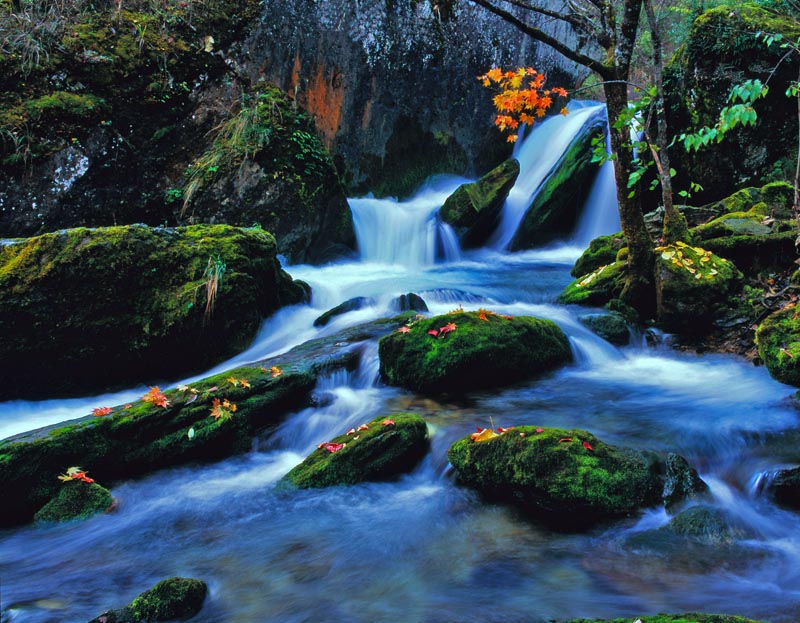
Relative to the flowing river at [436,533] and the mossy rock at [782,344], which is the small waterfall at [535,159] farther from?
the mossy rock at [782,344]

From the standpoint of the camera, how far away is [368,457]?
3.93 metres

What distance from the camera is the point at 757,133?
30.6ft

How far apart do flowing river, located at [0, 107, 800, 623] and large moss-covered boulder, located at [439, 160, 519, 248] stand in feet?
20.6

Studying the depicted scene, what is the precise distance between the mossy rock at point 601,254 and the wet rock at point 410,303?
308 cm

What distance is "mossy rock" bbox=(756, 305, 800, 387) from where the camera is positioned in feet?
15.8

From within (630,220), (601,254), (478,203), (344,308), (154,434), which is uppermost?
(478,203)

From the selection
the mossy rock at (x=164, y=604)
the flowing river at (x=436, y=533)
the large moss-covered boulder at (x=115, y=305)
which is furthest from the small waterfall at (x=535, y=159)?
the mossy rock at (x=164, y=604)

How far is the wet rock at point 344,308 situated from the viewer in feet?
24.5

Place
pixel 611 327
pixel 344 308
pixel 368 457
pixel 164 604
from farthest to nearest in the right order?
pixel 344 308 < pixel 611 327 < pixel 368 457 < pixel 164 604

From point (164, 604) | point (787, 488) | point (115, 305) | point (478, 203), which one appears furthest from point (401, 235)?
point (164, 604)

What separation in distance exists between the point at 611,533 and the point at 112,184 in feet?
30.3

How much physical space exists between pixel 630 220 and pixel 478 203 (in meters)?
5.33

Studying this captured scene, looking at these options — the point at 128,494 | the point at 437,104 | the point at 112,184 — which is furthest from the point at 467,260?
the point at 128,494

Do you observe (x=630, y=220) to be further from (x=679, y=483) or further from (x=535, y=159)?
(x=535, y=159)
